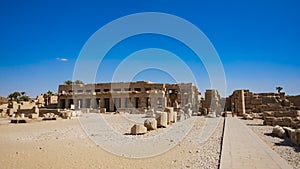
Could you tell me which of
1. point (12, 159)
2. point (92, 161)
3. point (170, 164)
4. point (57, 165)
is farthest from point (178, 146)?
point (12, 159)

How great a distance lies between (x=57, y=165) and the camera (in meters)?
6.97

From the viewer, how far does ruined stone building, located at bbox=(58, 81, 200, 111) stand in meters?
39.5

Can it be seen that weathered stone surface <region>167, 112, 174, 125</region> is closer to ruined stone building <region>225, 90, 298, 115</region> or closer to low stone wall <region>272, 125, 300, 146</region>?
low stone wall <region>272, 125, 300, 146</region>

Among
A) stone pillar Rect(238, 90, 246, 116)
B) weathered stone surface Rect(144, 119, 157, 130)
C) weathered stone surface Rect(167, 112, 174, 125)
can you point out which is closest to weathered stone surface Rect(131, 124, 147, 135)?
weathered stone surface Rect(144, 119, 157, 130)

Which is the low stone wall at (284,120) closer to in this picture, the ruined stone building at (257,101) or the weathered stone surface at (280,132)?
the weathered stone surface at (280,132)

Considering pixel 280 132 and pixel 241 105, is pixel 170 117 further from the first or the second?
pixel 241 105

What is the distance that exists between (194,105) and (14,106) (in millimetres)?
27949

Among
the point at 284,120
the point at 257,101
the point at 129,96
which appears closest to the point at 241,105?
the point at 257,101

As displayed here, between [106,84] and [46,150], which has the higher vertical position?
[106,84]

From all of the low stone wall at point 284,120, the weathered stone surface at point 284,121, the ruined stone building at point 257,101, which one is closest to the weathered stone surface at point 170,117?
the low stone wall at point 284,120

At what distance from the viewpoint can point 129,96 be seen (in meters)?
41.9

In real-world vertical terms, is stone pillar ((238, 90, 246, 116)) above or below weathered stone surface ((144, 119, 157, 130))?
above

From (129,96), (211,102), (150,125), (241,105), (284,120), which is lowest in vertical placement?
(150,125)

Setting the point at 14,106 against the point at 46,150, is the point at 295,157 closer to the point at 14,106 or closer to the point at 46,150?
the point at 46,150
